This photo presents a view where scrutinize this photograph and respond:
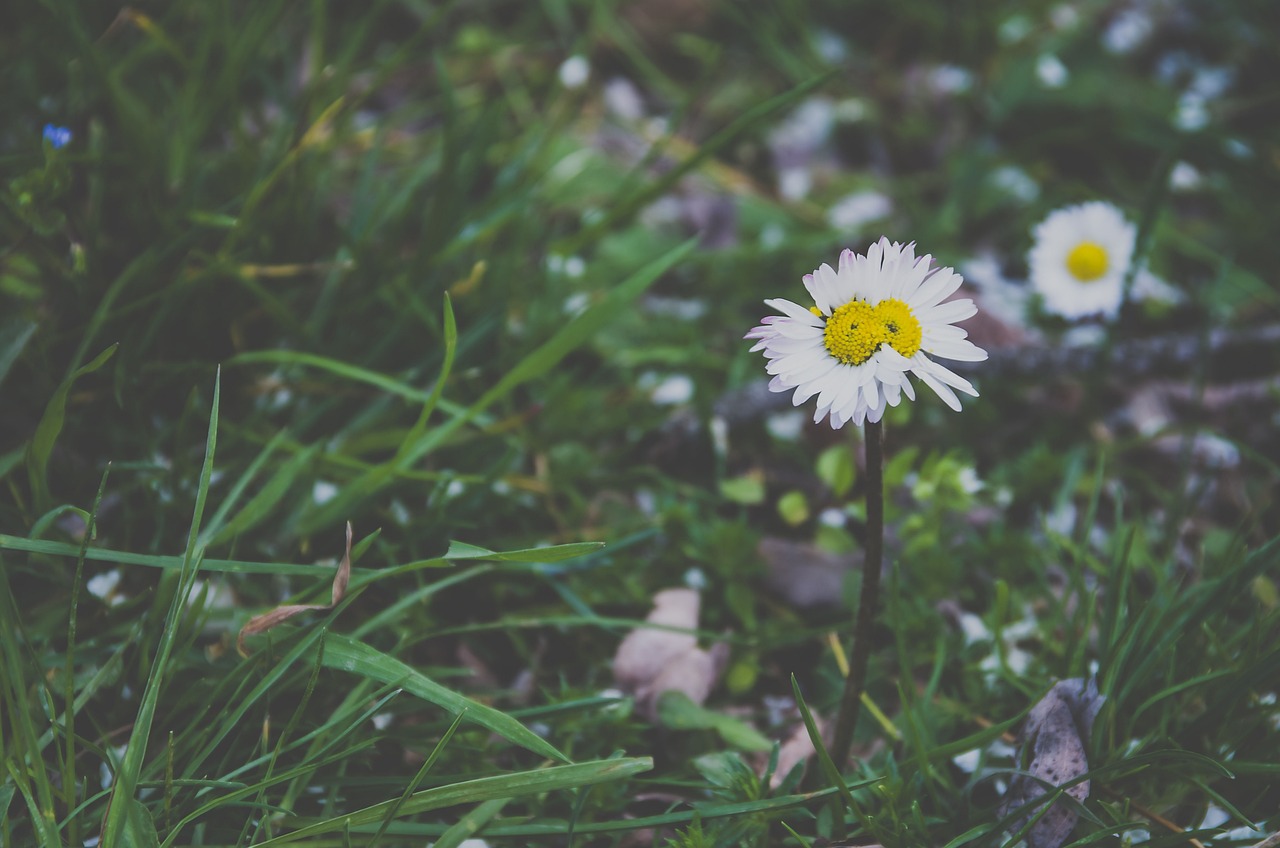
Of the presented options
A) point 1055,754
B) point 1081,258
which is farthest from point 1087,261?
point 1055,754

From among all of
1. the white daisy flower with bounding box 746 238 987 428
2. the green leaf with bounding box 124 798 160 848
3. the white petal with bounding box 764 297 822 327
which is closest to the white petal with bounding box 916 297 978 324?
the white daisy flower with bounding box 746 238 987 428

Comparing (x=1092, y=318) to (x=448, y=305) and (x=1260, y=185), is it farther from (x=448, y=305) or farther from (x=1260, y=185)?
(x=448, y=305)

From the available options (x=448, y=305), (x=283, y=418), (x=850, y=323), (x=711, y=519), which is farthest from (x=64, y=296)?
(x=850, y=323)

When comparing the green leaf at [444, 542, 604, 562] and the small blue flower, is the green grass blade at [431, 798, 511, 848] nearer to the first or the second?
the green leaf at [444, 542, 604, 562]

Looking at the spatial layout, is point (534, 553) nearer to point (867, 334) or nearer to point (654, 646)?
point (654, 646)

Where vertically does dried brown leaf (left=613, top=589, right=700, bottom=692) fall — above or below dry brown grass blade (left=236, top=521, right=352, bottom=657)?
below

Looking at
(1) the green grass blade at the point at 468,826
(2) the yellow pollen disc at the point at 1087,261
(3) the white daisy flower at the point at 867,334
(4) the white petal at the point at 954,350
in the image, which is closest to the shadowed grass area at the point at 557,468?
(1) the green grass blade at the point at 468,826
